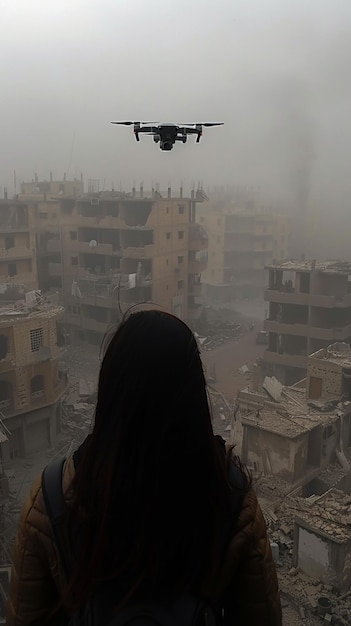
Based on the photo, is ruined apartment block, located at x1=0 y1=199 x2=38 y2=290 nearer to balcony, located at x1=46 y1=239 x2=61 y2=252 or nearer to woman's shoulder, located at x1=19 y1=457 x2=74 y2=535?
balcony, located at x1=46 y1=239 x2=61 y2=252

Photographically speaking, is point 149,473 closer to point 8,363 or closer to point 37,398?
point 8,363

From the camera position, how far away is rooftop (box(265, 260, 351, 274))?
607 inches

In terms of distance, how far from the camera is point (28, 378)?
11641 mm

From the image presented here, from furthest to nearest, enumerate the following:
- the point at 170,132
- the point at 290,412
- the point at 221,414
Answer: the point at 221,414 → the point at 290,412 → the point at 170,132

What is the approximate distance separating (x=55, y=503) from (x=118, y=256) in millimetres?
18781

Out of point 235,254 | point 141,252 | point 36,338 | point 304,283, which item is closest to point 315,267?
point 304,283

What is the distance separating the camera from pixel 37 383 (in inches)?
470

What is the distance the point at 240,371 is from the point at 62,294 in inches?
282

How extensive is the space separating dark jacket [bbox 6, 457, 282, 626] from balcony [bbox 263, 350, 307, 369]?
14.8m

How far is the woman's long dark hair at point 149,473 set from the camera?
3.19 ft

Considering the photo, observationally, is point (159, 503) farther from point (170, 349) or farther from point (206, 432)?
point (170, 349)

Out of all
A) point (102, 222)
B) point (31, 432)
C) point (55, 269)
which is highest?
point (102, 222)

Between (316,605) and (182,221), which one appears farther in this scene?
(182,221)

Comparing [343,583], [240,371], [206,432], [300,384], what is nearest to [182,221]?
[240,371]
